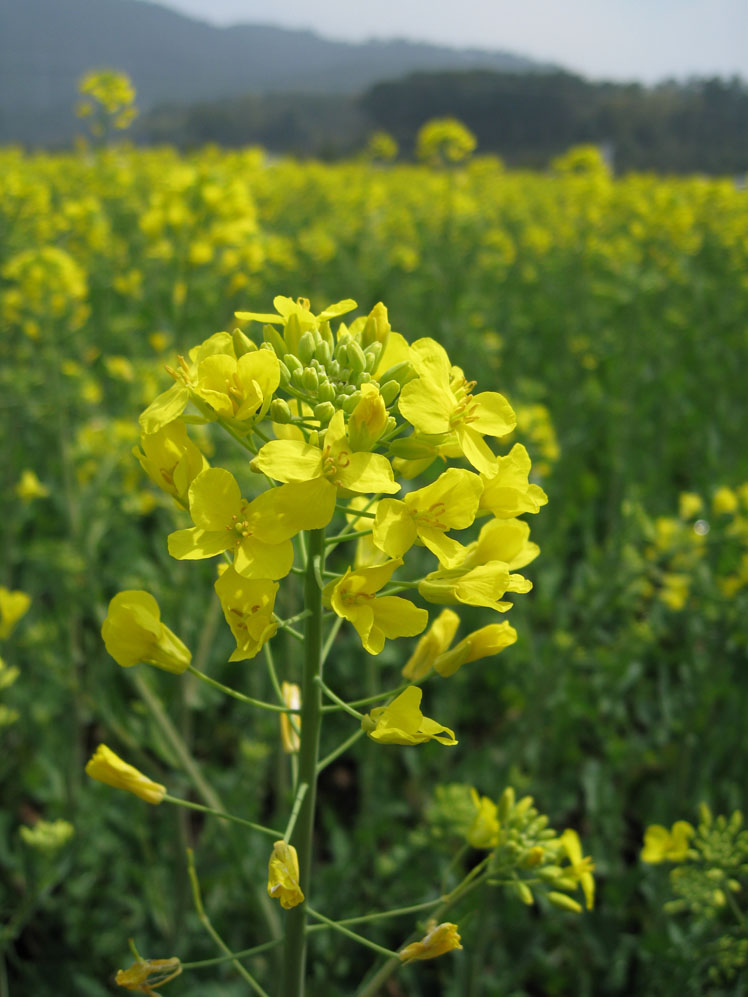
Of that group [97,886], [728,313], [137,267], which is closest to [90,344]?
[137,267]

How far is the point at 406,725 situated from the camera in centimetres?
99

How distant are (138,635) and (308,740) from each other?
→ 1.07 feet

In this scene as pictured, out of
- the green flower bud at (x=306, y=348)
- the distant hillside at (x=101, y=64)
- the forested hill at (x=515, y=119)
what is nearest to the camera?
the green flower bud at (x=306, y=348)

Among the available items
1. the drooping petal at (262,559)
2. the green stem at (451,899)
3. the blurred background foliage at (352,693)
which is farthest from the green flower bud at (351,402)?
the blurred background foliage at (352,693)

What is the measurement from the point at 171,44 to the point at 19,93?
135 metres

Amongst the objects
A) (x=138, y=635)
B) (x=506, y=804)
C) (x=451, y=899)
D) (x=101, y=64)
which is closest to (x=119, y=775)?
(x=138, y=635)

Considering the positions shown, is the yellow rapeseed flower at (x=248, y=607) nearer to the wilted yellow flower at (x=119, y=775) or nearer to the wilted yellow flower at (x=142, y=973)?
the wilted yellow flower at (x=119, y=775)

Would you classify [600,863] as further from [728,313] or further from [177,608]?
[728,313]

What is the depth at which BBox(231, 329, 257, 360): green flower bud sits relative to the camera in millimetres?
1086

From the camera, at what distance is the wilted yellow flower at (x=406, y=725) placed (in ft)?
3.21

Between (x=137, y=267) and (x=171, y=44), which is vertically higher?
(x=171, y=44)

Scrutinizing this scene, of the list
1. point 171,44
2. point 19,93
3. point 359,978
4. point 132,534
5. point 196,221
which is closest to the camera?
point 359,978

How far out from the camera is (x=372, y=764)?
2.63 metres

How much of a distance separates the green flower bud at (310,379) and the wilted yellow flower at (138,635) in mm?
420
